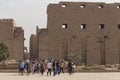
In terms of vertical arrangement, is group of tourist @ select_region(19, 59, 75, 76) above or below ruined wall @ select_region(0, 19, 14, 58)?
below

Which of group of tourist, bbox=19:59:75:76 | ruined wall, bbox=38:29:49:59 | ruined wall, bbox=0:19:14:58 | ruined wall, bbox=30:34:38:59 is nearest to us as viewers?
group of tourist, bbox=19:59:75:76

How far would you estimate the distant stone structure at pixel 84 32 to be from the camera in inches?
1825

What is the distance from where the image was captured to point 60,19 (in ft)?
154

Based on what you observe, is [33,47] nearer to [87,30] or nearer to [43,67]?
[87,30]

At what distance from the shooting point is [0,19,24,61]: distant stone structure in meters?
45.3

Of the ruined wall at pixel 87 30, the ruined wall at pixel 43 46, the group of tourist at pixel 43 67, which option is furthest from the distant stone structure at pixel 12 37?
the group of tourist at pixel 43 67

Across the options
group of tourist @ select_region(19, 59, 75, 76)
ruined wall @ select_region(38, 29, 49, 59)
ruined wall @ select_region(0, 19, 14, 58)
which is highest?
ruined wall @ select_region(0, 19, 14, 58)

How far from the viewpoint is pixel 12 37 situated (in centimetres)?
4591

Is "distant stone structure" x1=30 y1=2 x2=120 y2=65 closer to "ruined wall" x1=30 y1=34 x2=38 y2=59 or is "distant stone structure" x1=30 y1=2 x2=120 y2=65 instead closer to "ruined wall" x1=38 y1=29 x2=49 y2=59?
"ruined wall" x1=38 y1=29 x2=49 y2=59

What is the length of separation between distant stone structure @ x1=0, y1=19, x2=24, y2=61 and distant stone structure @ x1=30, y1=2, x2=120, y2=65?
1.93m

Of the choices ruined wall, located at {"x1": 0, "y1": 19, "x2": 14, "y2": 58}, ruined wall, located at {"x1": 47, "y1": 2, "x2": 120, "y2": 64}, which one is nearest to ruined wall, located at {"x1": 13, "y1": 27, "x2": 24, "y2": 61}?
ruined wall, located at {"x1": 0, "y1": 19, "x2": 14, "y2": 58}

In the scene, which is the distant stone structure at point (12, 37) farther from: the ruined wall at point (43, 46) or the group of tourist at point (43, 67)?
the group of tourist at point (43, 67)

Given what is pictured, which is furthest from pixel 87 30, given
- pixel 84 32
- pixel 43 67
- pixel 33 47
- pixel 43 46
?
pixel 43 67

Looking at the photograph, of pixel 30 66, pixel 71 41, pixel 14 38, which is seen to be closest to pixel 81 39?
pixel 71 41
